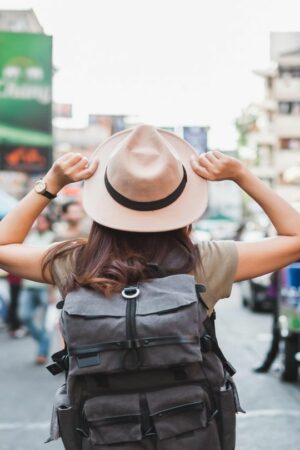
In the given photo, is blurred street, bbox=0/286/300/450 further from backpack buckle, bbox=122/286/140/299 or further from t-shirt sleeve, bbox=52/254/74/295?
backpack buckle, bbox=122/286/140/299

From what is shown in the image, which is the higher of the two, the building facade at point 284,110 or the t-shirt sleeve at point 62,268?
the t-shirt sleeve at point 62,268

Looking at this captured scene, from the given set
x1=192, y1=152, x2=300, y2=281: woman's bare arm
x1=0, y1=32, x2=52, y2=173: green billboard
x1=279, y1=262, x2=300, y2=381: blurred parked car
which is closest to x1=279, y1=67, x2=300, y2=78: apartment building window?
x1=0, y1=32, x2=52, y2=173: green billboard

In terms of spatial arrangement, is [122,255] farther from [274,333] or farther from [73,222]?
[73,222]

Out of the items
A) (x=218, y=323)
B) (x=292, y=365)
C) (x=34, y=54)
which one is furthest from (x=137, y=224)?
(x=34, y=54)

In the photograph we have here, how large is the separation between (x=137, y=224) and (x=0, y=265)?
0.52m

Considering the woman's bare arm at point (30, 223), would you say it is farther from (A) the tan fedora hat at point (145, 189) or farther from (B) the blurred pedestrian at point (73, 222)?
(B) the blurred pedestrian at point (73, 222)

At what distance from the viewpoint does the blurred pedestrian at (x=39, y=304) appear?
9.38m

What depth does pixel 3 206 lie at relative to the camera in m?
10.6

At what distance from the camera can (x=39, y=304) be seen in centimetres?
973

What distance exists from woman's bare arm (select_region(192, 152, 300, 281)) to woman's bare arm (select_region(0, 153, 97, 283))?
357mm

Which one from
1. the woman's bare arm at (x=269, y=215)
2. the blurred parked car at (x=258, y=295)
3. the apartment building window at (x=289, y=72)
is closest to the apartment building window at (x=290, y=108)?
the apartment building window at (x=289, y=72)

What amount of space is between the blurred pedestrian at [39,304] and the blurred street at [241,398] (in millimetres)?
264

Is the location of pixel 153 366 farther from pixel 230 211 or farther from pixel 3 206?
pixel 230 211

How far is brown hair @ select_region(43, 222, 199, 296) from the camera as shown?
2375mm
